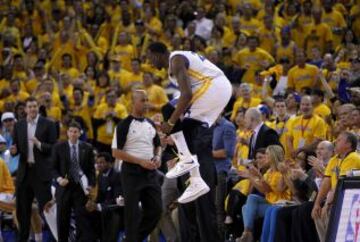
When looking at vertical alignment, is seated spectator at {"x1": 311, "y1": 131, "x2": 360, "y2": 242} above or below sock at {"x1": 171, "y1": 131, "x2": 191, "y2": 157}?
below

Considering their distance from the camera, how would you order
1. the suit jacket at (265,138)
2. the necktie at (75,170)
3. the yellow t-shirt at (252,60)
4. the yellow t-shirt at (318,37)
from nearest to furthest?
the suit jacket at (265,138), the necktie at (75,170), the yellow t-shirt at (252,60), the yellow t-shirt at (318,37)

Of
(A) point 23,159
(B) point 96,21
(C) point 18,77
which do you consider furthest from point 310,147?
(B) point 96,21

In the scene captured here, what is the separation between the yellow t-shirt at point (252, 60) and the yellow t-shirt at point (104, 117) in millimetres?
2541

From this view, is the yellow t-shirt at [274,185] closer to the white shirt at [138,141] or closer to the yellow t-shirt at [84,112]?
the white shirt at [138,141]

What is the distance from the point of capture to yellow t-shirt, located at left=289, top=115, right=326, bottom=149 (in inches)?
601

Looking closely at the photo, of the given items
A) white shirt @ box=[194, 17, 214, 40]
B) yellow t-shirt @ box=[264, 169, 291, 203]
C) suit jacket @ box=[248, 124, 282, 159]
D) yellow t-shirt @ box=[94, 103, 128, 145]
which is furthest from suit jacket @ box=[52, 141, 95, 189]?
white shirt @ box=[194, 17, 214, 40]

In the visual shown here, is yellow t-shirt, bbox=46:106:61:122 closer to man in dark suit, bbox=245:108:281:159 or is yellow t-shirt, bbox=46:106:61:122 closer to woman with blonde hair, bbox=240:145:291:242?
man in dark suit, bbox=245:108:281:159

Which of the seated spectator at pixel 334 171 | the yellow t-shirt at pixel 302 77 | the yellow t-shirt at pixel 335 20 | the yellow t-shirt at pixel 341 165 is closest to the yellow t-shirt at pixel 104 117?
the yellow t-shirt at pixel 302 77

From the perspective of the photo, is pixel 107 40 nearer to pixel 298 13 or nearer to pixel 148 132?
pixel 298 13

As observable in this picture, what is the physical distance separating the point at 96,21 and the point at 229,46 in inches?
181

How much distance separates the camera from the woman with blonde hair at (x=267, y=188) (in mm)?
13398

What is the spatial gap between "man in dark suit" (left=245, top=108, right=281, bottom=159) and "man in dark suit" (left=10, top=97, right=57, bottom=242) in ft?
10.7

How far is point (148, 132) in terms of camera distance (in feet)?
46.3

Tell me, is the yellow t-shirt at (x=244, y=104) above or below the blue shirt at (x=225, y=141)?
above
